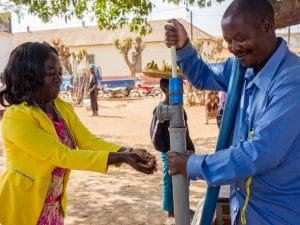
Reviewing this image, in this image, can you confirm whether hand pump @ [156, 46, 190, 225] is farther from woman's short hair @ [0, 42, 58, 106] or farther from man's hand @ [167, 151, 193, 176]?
woman's short hair @ [0, 42, 58, 106]

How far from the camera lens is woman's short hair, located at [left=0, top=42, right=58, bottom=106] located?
2109 mm

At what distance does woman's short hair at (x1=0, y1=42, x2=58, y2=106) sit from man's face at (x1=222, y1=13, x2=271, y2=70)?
0.92 metres

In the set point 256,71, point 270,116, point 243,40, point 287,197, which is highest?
point 243,40

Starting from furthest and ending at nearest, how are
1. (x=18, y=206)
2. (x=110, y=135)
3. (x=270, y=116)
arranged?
(x=110, y=135) → (x=18, y=206) → (x=270, y=116)

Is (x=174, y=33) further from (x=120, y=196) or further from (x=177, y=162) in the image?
(x=120, y=196)

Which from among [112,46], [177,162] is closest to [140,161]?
[177,162]

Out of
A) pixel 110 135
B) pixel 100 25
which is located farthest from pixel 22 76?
pixel 110 135

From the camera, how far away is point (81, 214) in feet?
16.8

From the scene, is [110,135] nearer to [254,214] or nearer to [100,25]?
[100,25]

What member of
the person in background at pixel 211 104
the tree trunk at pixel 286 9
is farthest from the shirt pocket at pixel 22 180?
the person in background at pixel 211 104

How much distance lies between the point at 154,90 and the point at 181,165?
2253 centimetres

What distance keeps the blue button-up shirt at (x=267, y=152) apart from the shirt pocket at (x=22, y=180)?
81 centimetres

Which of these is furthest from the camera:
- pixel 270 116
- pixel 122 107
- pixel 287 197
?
pixel 122 107

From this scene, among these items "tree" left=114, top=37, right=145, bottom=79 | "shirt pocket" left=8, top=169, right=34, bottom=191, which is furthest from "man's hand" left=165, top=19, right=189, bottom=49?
"tree" left=114, top=37, right=145, bottom=79
